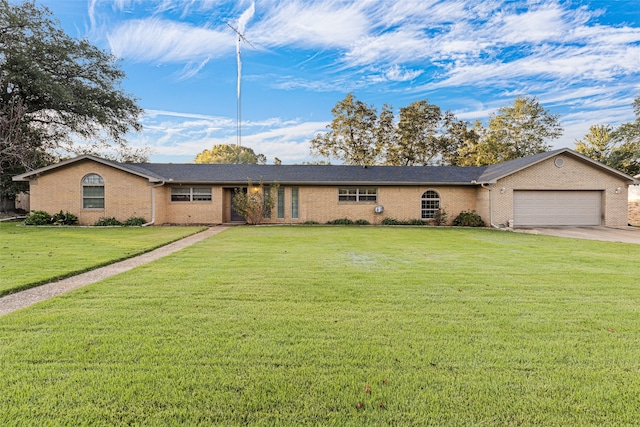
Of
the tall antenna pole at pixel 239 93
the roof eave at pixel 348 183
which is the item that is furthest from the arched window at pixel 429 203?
the tall antenna pole at pixel 239 93

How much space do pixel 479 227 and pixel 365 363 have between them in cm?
1706

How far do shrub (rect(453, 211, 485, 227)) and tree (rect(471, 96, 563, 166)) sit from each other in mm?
17574

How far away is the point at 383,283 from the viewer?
529 cm

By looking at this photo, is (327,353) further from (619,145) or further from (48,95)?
(619,145)

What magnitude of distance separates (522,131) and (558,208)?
65.4ft

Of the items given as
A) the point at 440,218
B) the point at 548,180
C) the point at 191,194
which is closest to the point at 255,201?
the point at 191,194

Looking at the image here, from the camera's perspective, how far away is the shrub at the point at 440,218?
728 inches

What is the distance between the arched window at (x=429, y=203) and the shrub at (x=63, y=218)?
61.7 ft

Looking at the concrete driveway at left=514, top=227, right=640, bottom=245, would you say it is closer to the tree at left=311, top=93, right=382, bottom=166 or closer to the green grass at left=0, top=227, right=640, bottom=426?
the green grass at left=0, top=227, right=640, bottom=426

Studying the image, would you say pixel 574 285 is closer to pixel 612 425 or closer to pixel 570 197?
pixel 612 425

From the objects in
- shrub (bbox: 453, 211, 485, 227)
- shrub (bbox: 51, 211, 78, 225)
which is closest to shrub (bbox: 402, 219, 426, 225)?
shrub (bbox: 453, 211, 485, 227)

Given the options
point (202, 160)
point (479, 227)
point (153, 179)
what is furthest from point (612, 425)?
point (202, 160)

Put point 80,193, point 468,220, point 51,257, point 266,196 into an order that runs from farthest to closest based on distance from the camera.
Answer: point 266,196 < point 468,220 < point 80,193 < point 51,257

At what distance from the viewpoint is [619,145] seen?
30.6 metres
